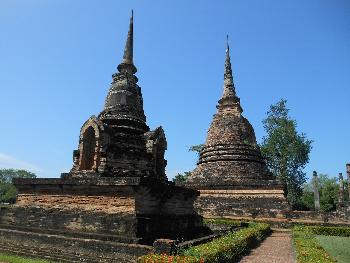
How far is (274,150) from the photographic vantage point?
102ft

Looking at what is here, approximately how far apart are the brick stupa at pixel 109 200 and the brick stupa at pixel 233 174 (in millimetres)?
7335

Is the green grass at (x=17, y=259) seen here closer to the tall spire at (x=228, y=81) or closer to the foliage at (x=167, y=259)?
the foliage at (x=167, y=259)

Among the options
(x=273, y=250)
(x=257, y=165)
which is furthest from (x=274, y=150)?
(x=273, y=250)

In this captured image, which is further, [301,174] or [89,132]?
[301,174]

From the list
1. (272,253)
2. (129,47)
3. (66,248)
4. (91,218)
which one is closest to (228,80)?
(129,47)

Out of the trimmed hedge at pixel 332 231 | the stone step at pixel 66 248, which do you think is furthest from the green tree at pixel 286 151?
the stone step at pixel 66 248

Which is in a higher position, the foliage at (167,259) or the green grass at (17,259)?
the foliage at (167,259)

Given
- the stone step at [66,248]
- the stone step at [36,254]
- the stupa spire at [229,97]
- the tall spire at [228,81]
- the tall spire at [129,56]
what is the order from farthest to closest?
the tall spire at [228,81] → the stupa spire at [229,97] → the tall spire at [129,56] → the stone step at [36,254] → the stone step at [66,248]

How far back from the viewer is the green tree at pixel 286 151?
101 feet

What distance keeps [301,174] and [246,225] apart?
52.0ft

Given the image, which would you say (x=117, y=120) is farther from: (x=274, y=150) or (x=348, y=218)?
(x=274, y=150)

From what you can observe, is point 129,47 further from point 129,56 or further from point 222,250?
point 222,250

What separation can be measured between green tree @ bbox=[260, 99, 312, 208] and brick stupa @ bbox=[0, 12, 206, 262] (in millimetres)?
17869

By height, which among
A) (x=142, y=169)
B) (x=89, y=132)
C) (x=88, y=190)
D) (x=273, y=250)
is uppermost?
(x=89, y=132)
